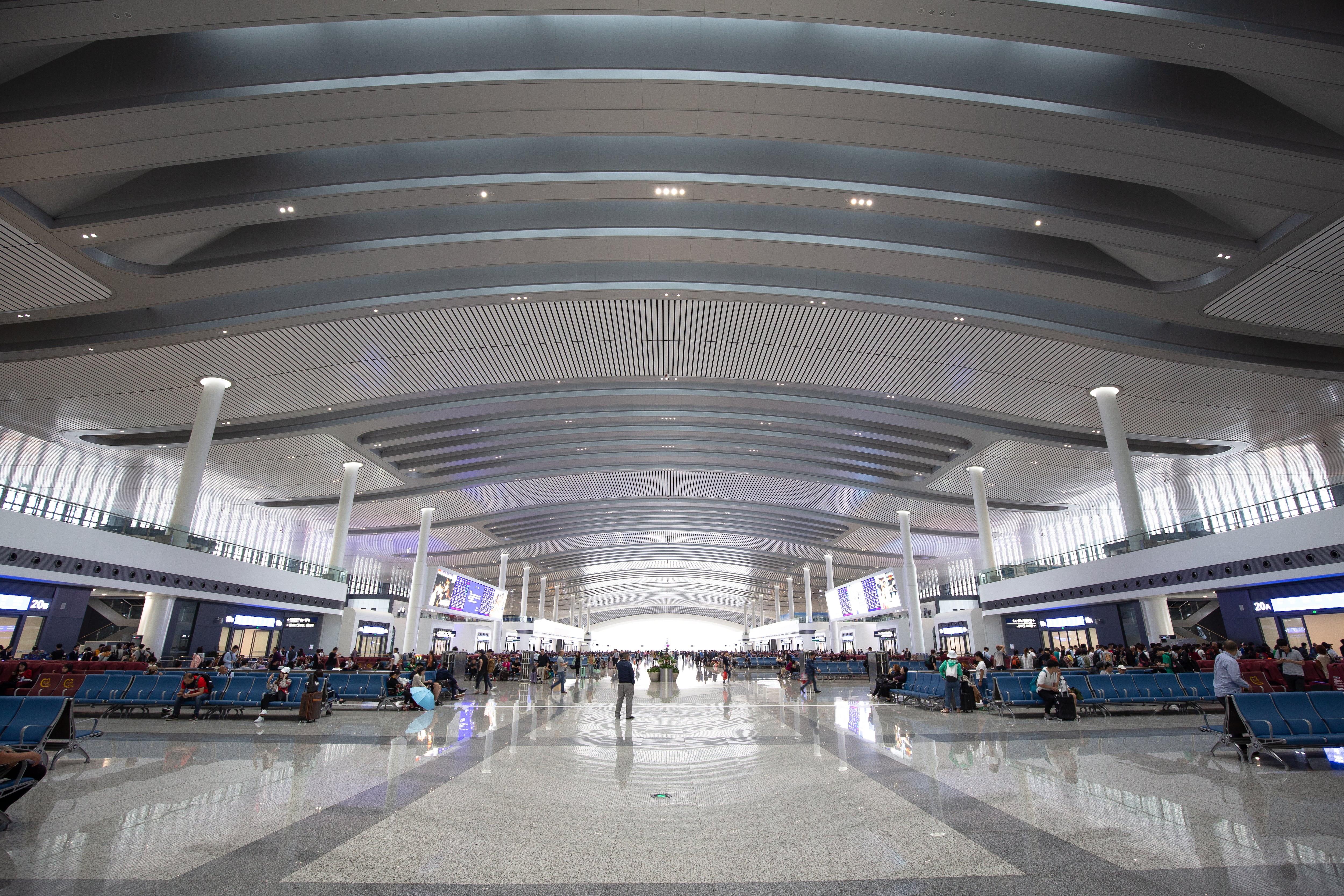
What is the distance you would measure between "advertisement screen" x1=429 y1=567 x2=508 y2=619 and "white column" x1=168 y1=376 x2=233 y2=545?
1419cm

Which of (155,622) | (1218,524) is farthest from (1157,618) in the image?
(155,622)

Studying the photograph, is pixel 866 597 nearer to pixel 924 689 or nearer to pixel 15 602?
pixel 924 689

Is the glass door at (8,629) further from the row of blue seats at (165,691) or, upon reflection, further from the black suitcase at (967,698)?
the black suitcase at (967,698)

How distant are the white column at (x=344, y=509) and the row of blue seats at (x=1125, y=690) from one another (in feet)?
74.4

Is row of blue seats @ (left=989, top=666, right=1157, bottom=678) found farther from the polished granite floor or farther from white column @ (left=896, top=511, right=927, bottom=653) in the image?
white column @ (left=896, top=511, right=927, bottom=653)

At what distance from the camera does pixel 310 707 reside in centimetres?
1062

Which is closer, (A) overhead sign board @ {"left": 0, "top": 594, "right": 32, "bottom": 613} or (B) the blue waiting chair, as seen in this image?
(B) the blue waiting chair

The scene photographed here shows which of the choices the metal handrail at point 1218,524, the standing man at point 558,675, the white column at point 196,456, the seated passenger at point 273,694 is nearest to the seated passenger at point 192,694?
the seated passenger at point 273,694

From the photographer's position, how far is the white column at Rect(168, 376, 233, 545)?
1723cm

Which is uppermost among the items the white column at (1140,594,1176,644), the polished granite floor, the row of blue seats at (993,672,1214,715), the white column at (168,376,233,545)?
the white column at (168,376,233,545)

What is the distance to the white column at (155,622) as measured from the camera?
1802cm

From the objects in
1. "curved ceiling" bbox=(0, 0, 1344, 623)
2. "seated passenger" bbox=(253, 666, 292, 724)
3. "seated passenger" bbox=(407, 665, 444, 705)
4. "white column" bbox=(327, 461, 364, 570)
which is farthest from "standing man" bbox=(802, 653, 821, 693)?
"white column" bbox=(327, 461, 364, 570)

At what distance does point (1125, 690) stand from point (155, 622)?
2368 centimetres

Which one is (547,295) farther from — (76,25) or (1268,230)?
(1268,230)
